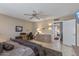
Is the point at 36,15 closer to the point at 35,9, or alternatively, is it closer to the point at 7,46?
the point at 35,9

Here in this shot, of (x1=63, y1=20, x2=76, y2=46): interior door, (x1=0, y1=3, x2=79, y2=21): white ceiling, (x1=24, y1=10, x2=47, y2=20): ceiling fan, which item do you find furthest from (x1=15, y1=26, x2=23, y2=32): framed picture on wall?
(x1=63, y1=20, x2=76, y2=46): interior door

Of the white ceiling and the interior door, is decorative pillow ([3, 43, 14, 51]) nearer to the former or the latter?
the white ceiling

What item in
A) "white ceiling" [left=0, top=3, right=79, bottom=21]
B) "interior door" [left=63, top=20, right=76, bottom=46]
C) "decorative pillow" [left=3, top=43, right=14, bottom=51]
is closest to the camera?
"white ceiling" [left=0, top=3, right=79, bottom=21]

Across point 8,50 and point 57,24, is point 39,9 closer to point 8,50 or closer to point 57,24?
point 57,24

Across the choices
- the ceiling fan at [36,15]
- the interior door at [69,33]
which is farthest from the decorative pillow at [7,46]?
the interior door at [69,33]

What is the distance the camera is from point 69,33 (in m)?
2.11

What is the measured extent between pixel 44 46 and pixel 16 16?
997 millimetres

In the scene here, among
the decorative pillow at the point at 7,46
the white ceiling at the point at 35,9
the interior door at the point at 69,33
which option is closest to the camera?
the white ceiling at the point at 35,9

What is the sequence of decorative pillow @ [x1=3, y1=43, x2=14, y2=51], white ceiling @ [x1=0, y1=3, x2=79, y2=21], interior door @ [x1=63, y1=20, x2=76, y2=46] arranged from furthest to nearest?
decorative pillow @ [x1=3, y1=43, x2=14, y2=51]
interior door @ [x1=63, y1=20, x2=76, y2=46]
white ceiling @ [x1=0, y1=3, x2=79, y2=21]

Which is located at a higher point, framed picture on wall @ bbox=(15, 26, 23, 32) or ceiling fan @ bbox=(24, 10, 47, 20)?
ceiling fan @ bbox=(24, 10, 47, 20)

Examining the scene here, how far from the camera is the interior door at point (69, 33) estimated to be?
1998 millimetres

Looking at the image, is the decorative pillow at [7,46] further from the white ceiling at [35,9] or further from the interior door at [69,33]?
the interior door at [69,33]

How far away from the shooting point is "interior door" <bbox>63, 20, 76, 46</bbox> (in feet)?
6.55

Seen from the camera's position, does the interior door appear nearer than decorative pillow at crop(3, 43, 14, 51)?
Yes
